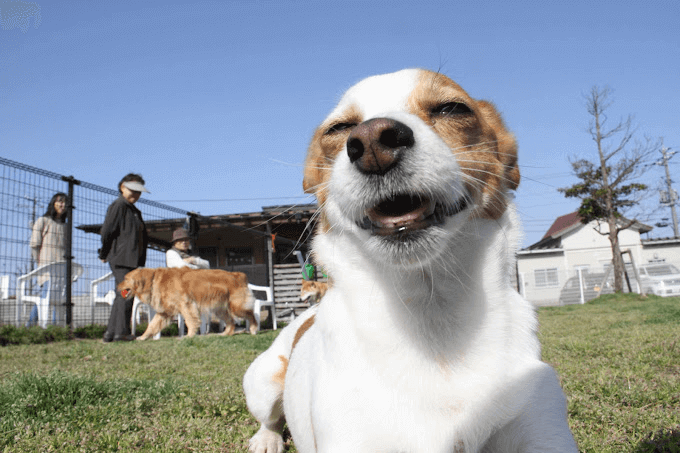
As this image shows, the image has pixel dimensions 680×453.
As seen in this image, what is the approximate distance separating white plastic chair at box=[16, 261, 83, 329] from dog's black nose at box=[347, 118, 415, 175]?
891cm

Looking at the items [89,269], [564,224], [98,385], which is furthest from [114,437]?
[564,224]

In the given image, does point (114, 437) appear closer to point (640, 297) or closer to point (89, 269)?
point (89, 269)

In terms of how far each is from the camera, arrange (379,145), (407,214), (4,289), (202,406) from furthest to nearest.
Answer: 1. (4,289)
2. (202,406)
3. (407,214)
4. (379,145)

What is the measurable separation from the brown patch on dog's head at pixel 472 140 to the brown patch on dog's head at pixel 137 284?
7667 mm

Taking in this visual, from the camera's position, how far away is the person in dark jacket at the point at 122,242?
8453 millimetres

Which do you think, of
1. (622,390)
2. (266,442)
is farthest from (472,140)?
(622,390)

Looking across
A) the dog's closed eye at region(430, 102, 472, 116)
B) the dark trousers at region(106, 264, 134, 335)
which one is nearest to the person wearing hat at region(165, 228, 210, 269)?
the dark trousers at region(106, 264, 134, 335)

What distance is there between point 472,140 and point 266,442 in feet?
5.92

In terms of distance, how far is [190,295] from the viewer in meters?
9.73

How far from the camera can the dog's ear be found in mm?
2078

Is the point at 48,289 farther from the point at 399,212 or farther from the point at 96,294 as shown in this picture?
the point at 399,212

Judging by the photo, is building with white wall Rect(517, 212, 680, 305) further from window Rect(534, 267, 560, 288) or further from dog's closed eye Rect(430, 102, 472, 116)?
dog's closed eye Rect(430, 102, 472, 116)

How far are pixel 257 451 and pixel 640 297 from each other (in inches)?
705

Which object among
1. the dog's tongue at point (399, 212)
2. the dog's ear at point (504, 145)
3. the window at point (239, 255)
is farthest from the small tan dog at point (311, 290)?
the dog's tongue at point (399, 212)
